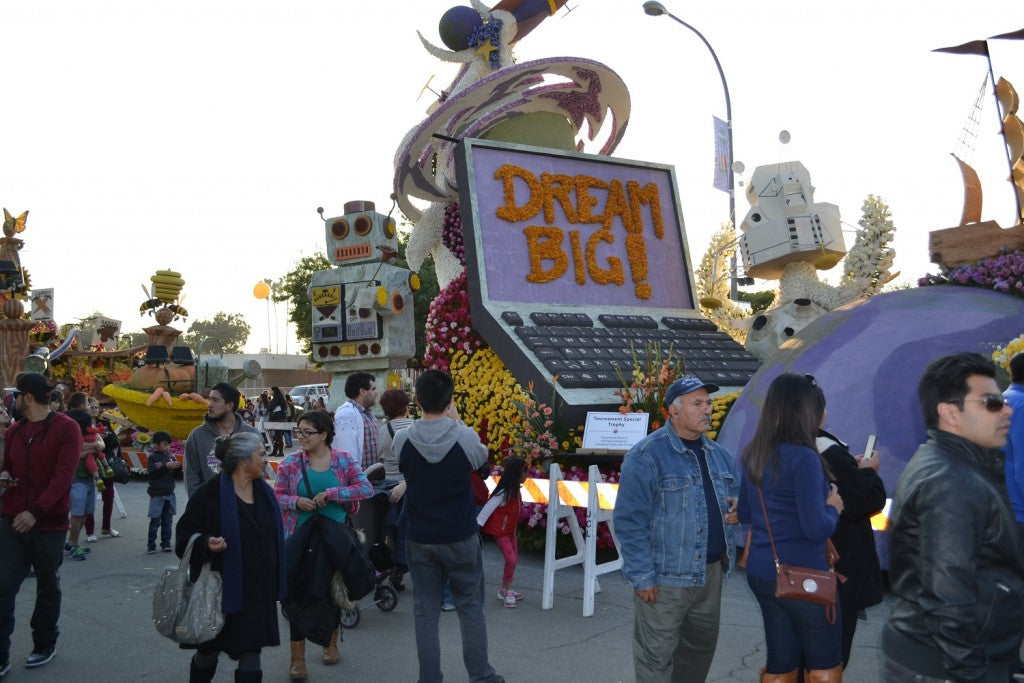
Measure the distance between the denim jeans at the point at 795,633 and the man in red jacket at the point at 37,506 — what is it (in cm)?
453

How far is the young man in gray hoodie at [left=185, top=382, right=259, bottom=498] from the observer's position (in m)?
7.16

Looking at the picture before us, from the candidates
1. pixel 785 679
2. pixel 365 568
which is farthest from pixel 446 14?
pixel 785 679

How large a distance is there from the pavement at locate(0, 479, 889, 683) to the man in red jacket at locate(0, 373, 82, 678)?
355 mm

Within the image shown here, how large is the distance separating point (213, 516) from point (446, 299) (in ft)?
24.0

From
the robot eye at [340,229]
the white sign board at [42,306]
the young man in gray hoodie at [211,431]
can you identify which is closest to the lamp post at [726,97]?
the robot eye at [340,229]

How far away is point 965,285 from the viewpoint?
909 cm

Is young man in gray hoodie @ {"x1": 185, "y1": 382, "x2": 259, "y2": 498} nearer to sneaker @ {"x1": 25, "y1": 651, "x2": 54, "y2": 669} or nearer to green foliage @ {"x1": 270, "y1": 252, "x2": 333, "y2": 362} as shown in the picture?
sneaker @ {"x1": 25, "y1": 651, "x2": 54, "y2": 669}

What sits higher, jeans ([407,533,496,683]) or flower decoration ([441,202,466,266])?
flower decoration ([441,202,466,266])

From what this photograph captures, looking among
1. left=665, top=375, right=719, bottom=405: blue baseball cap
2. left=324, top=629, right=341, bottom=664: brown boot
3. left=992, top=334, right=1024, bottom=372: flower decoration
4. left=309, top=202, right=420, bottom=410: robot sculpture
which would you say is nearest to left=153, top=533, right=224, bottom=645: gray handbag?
left=324, top=629, right=341, bottom=664: brown boot

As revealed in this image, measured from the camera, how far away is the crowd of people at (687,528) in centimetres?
297

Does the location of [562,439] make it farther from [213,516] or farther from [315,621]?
[213,516]

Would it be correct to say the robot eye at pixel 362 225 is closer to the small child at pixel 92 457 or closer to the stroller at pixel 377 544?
the small child at pixel 92 457

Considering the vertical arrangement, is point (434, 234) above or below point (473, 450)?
above

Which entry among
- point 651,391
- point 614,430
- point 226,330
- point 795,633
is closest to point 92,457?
point 614,430
